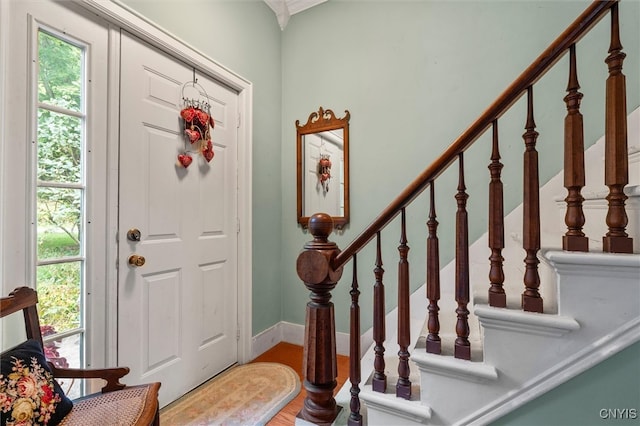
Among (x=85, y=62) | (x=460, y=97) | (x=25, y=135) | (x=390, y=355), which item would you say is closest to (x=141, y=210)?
(x=25, y=135)

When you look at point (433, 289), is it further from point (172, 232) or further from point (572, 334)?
point (172, 232)

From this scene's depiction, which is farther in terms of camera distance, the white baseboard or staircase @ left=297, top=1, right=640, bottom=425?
the white baseboard

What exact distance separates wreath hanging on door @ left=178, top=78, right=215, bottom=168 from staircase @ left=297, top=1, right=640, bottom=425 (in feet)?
3.66

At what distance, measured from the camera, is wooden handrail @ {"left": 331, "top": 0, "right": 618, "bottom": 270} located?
835mm

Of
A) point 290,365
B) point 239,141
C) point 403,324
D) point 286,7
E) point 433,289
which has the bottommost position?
point 290,365

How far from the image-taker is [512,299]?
3.48 ft

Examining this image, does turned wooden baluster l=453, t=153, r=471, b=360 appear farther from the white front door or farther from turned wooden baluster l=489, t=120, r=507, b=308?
the white front door

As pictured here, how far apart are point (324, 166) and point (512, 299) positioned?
1616 millimetres

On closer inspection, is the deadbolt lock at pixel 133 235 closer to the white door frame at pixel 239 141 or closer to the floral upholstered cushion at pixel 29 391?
the white door frame at pixel 239 141

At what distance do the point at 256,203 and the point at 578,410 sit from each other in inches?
80.3

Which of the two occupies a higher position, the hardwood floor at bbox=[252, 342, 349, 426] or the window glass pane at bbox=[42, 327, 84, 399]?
the window glass pane at bbox=[42, 327, 84, 399]

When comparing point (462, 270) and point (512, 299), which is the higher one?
point (462, 270)

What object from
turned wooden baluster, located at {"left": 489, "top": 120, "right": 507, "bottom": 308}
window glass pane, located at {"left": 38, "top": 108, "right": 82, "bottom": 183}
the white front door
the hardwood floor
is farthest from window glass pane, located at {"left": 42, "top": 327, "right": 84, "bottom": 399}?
turned wooden baluster, located at {"left": 489, "top": 120, "right": 507, "bottom": 308}

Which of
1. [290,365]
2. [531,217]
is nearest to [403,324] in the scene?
[531,217]
